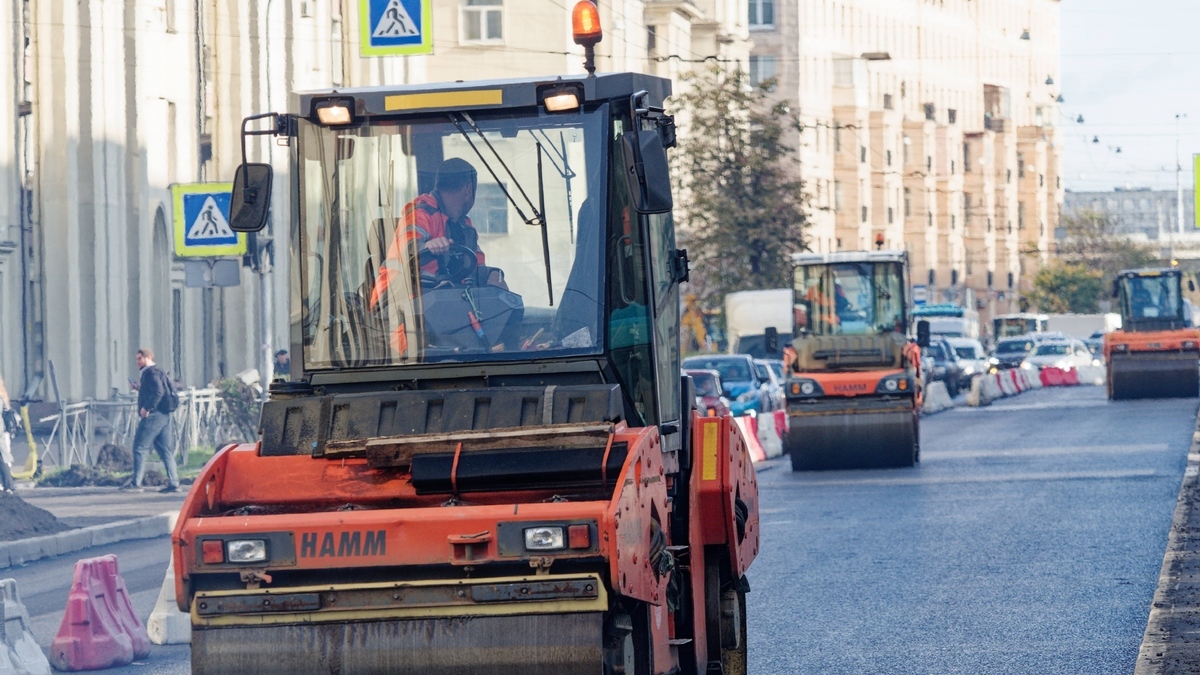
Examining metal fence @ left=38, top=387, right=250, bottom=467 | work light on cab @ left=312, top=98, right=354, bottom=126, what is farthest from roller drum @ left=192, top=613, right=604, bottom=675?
metal fence @ left=38, top=387, right=250, bottom=467

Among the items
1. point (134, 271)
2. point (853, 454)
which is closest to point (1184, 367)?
point (853, 454)

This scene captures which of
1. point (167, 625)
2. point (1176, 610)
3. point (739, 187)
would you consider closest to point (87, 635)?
point (167, 625)

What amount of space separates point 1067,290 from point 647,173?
109763mm

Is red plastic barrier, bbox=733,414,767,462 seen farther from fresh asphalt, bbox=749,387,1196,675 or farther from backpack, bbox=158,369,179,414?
backpack, bbox=158,369,179,414

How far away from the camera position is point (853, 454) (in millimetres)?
24141

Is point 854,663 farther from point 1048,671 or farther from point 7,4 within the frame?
point 7,4

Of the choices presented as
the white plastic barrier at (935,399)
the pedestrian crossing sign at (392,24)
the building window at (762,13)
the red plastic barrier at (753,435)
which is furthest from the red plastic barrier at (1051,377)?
the pedestrian crossing sign at (392,24)

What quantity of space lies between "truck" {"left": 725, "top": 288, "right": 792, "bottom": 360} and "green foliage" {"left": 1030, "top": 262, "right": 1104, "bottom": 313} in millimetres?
70996

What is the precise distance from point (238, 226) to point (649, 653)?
2.21m

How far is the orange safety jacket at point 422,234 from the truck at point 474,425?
0.01 metres

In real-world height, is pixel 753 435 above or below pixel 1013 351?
below

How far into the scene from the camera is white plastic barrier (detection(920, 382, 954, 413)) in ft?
139

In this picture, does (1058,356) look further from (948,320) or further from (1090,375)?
(948,320)

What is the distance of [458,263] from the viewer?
7344 millimetres
